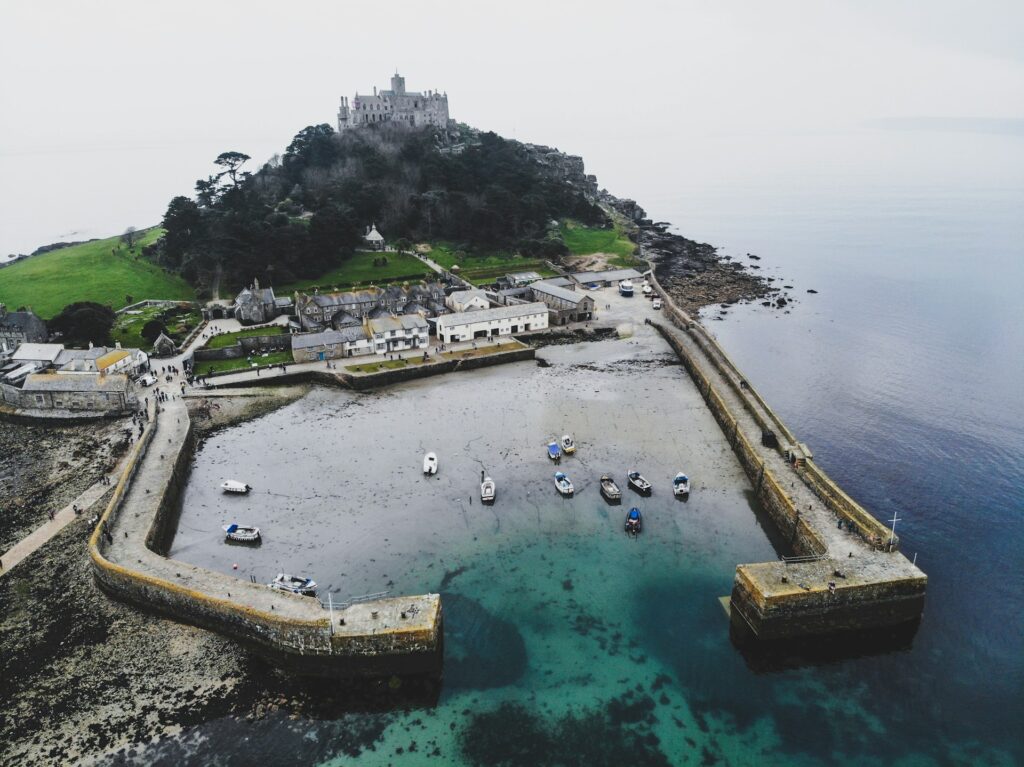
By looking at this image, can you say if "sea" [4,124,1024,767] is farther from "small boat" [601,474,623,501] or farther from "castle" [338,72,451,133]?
"castle" [338,72,451,133]

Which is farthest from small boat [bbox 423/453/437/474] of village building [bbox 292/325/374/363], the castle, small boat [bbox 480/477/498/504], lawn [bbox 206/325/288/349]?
the castle

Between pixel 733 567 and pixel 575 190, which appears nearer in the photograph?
pixel 733 567

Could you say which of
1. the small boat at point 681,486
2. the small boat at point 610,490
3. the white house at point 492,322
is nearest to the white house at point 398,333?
the white house at point 492,322

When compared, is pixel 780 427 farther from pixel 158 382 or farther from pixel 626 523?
pixel 158 382

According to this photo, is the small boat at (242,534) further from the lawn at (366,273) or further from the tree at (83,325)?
the lawn at (366,273)

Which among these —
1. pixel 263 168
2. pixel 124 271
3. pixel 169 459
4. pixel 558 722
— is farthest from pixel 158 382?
pixel 263 168

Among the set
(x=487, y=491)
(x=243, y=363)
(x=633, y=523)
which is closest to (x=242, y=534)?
(x=487, y=491)

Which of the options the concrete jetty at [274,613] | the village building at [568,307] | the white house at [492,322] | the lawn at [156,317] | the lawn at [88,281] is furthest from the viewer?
the lawn at [88,281]
